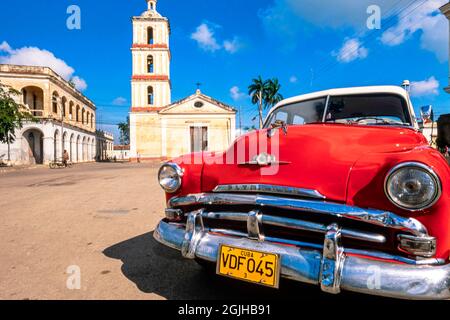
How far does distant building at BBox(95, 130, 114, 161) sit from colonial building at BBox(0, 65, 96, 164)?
41.0ft

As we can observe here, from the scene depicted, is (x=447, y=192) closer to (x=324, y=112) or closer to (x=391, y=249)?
(x=391, y=249)

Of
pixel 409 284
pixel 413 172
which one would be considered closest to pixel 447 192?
pixel 413 172

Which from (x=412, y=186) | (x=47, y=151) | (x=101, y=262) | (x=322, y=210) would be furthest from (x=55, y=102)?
(x=412, y=186)

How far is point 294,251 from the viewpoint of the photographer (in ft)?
5.04

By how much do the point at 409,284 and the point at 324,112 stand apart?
1847 millimetres

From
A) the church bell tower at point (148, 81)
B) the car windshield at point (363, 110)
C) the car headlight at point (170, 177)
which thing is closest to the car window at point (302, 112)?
the car windshield at point (363, 110)

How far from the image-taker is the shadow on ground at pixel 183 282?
206cm

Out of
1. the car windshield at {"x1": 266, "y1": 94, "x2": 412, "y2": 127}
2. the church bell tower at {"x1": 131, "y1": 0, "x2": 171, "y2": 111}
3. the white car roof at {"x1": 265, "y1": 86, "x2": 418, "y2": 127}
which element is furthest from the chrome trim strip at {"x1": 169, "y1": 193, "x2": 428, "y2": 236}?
the church bell tower at {"x1": 131, "y1": 0, "x2": 171, "y2": 111}

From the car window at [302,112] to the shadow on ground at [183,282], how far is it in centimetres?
162

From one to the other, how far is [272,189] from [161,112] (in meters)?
30.6

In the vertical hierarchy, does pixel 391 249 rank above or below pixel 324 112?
below
